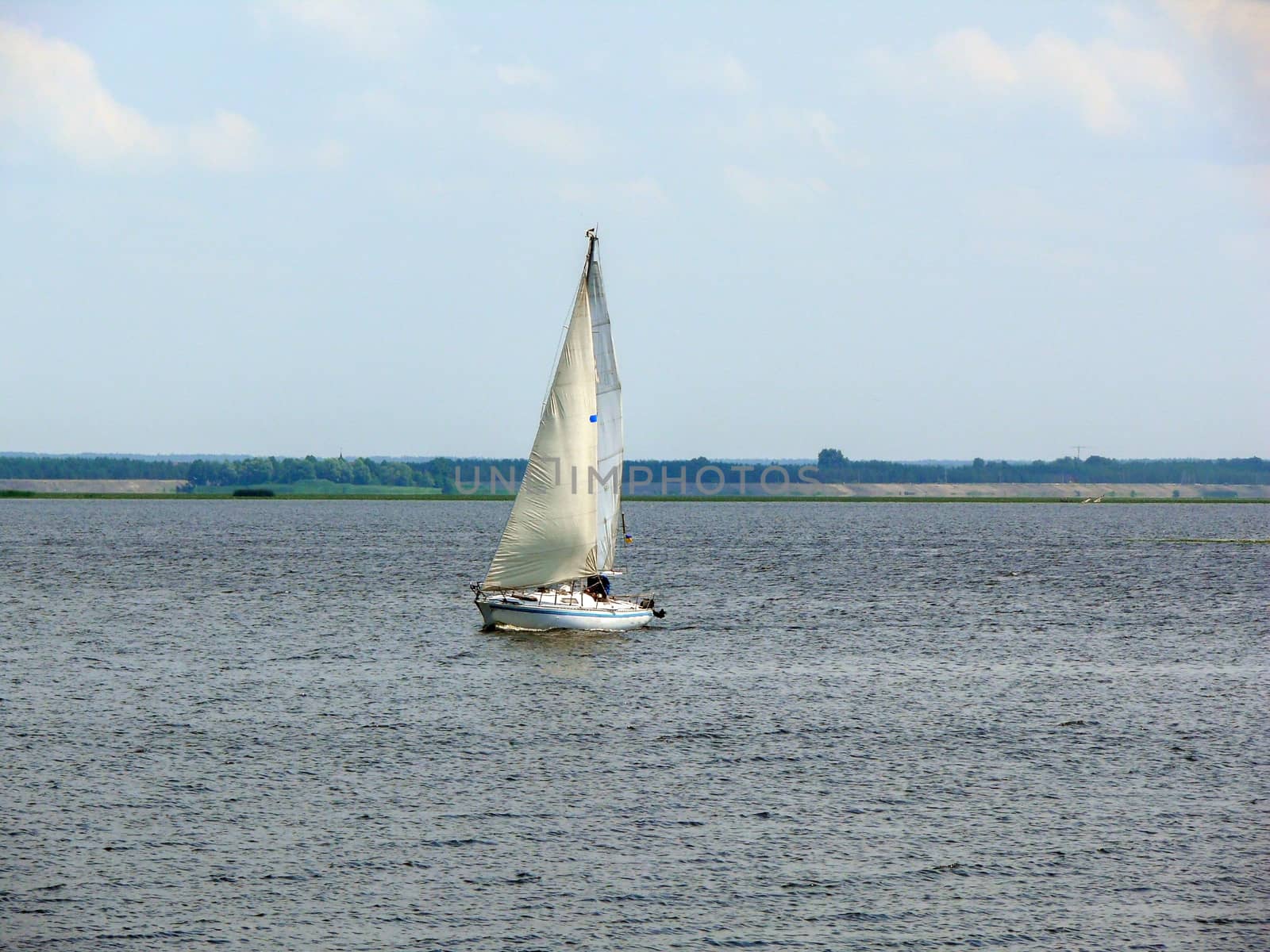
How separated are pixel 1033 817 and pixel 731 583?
80638 millimetres

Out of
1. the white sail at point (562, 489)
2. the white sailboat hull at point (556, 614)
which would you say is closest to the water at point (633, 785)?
the white sailboat hull at point (556, 614)

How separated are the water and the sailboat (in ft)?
7.86

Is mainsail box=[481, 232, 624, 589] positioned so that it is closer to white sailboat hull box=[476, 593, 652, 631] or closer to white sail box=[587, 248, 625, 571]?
white sail box=[587, 248, 625, 571]

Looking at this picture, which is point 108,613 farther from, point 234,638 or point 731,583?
point 731,583

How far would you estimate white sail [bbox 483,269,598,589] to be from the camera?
68250 mm

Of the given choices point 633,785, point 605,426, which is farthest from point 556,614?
point 633,785

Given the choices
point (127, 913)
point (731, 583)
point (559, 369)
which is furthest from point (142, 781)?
point (731, 583)

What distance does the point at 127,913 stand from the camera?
30.2m

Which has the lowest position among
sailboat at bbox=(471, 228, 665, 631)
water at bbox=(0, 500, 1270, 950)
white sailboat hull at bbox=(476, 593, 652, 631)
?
water at bbox=(0, 500, 1270, 950)

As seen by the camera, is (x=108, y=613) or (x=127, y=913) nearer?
(x=127, y=913)

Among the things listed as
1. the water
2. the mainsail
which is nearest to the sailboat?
the mainsail

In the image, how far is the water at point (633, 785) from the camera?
100 ft

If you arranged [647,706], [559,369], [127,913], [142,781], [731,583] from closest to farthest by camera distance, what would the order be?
1. [127,913]
2. [142,781]
3. [647,706]
4. [559,369]
5. [731,583]

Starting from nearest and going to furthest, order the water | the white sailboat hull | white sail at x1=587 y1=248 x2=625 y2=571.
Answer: the water → white sail at x1=587 y1=248 x2=625 y2=571 → the white sailboat hull
